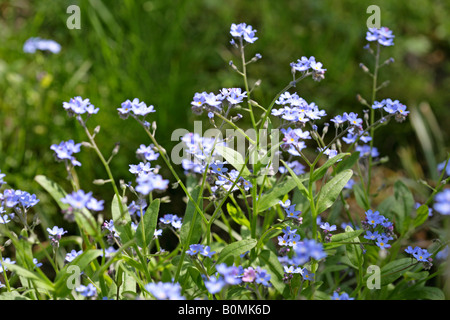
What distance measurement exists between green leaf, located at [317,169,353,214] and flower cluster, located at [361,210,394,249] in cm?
15

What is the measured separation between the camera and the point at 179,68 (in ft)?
12.8

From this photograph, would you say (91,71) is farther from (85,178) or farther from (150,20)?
(85,178)

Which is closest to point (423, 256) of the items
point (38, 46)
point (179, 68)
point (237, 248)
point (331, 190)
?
point (331, 190)

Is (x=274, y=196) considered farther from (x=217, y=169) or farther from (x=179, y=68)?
(x=179, y=68)

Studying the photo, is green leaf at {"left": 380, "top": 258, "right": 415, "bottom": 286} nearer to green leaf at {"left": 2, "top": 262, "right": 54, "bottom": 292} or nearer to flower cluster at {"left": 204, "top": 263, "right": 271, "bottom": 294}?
flower cluster at {"left": 204, "top": 263, "right": 271, "bottom": 294}

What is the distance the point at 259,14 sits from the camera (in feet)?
16.0

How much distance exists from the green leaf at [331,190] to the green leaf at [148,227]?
0.60 metres

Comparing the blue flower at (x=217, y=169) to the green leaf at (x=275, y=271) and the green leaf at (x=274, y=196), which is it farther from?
the green leaf at (x=275, y=271)

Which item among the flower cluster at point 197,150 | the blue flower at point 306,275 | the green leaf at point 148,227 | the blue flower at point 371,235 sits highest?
the flower cluster at point 197,150

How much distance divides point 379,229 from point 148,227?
87cm

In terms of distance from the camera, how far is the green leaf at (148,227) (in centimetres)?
182

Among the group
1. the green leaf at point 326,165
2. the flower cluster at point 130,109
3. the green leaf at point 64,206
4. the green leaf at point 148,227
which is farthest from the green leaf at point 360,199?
the green leaf at point 64,206

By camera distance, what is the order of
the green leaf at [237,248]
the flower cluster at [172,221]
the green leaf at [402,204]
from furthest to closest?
the green leaf at [402,204] → the flower cluster at [172,221] → the green leaf at [237,248]
